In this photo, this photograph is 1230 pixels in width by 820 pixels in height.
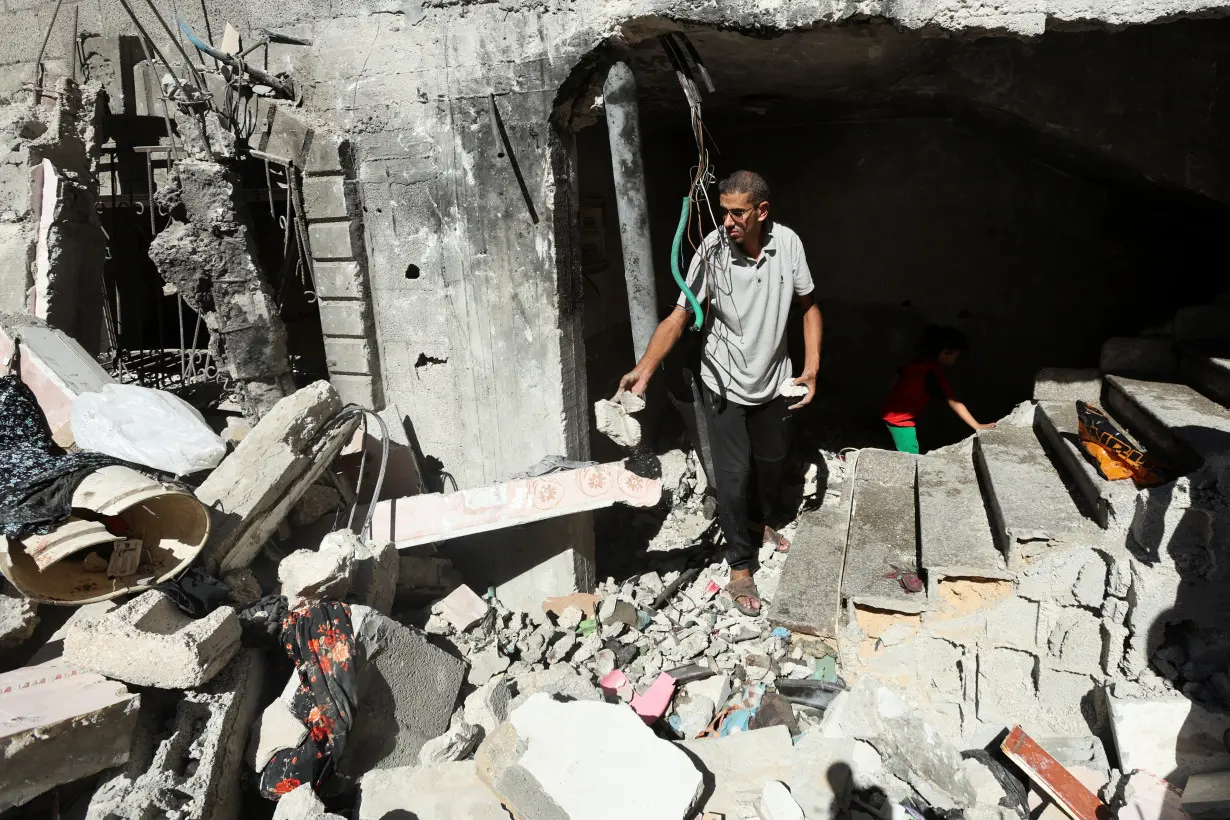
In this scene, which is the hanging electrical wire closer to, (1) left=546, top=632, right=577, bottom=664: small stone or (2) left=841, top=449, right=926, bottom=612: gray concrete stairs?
(2) left=841, top=449, right=926, bottom=612: gray concrete stairs

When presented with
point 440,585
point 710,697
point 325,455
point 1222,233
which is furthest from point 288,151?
point 1222,233

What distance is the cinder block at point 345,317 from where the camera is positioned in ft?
14.1

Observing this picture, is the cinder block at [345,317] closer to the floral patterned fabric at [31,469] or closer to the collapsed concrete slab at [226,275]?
the collapsed concrete slab at [226,275]

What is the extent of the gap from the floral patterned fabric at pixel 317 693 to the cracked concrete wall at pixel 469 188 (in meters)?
1.44

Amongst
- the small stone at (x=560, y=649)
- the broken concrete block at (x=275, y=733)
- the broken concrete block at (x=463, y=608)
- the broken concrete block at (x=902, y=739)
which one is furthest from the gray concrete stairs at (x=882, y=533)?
the broken concrete block at (x=275, y=733)

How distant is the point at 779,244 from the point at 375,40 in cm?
229

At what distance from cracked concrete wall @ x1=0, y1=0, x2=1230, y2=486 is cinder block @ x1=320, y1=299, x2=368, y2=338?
0.10 meters

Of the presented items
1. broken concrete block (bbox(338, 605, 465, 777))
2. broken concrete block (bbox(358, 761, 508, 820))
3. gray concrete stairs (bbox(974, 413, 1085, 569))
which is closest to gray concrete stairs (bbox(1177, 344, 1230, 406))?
gray concrete stairs (bbox(974, 413, 1085, 569))

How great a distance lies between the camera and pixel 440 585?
4293mm

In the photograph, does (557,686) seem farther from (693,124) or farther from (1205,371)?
(1205,371)

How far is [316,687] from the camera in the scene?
3031 mm

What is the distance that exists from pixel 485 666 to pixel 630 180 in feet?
7.98

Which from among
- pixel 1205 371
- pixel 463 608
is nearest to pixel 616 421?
pixel 463 608

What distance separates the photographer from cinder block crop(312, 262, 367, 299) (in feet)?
13.9
